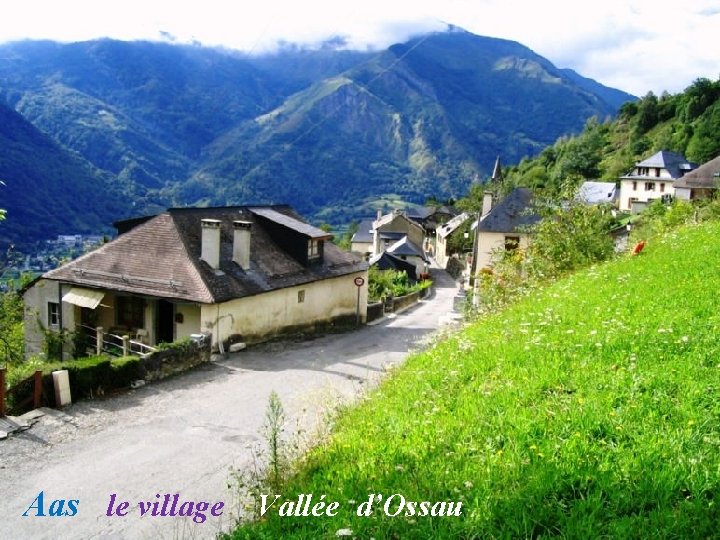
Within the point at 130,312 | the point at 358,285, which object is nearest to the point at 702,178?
the point at 358,285

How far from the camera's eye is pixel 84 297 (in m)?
24.6

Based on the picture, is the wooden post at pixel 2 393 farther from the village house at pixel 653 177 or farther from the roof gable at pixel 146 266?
the village house at pixel 653 177

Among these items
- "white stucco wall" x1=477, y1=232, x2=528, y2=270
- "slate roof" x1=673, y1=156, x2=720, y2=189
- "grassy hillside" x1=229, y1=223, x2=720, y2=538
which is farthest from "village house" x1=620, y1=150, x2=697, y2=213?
"grassy hillside" x1=229, y1=223, x2=720, y2=538

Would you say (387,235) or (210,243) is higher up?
(210,243)

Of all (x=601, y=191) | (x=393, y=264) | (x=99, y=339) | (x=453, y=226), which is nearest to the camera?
(x=99, y=339)

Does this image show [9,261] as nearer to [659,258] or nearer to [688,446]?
[659,258]

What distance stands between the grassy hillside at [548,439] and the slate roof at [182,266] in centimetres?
1511

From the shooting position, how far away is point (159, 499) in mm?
9453

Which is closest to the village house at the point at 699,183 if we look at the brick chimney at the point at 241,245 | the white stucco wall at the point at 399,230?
the white stucco wall at the point at 399,230

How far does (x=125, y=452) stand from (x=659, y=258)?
1273 cm

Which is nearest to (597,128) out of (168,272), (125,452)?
(168,272)

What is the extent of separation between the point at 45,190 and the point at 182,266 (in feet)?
482

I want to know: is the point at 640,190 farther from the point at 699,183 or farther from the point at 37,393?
the point at 37,393

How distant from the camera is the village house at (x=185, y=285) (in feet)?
77.2
